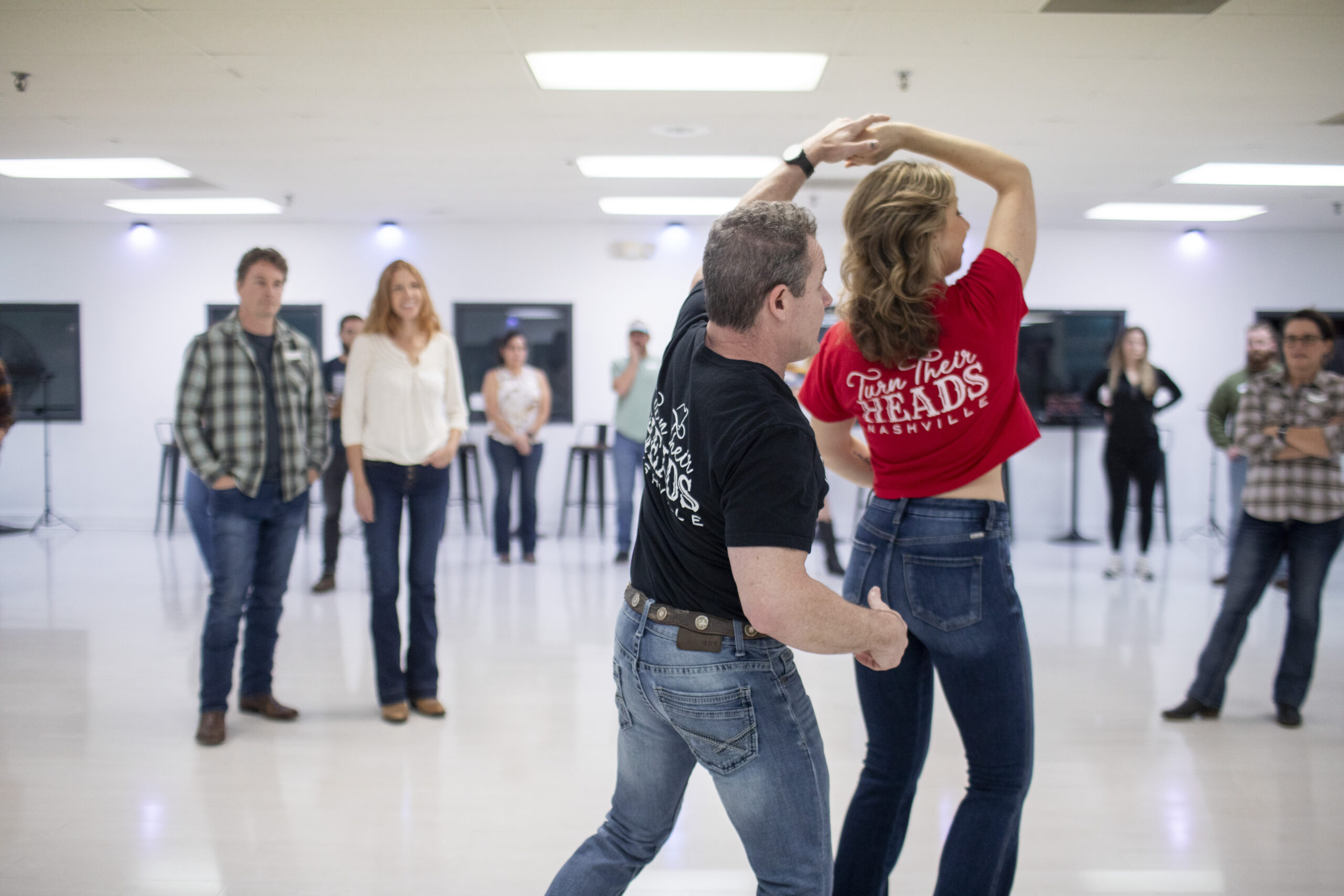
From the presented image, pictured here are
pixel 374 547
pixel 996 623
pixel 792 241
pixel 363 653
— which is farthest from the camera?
pixel 363 653

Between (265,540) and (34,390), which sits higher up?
(34,390)

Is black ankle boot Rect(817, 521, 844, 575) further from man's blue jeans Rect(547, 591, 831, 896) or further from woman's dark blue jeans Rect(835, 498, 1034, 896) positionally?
man's blue jeans Rect(547, 591, 831, 896)

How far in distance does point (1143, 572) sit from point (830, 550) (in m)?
2.14

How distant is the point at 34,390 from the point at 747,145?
23.9 feet

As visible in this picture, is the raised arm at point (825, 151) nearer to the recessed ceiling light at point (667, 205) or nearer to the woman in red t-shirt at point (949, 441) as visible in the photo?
the woman in red t-shirt at point (949, 441)

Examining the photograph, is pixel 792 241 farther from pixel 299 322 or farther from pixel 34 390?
pixel 34 390

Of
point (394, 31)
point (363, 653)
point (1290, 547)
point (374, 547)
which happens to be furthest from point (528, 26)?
point (1290, 547)

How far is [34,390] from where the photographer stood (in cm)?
916

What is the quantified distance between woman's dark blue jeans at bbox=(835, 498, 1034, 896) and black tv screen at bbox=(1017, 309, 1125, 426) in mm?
7837

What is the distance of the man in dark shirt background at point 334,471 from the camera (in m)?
5.88

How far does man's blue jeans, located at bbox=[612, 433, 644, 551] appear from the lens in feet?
22.9

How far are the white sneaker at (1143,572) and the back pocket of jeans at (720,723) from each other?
584 centimetres

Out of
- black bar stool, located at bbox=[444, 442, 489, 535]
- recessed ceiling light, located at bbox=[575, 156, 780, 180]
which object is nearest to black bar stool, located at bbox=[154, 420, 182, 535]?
black bar stool, located at bbox=[444, 442, 489, 535]

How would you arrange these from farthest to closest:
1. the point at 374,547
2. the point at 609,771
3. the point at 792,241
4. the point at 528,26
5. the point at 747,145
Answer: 1. the point at 747,145
2. the point at 528,26
3. the point at 374,547
4. the point at 609,771
5. the point at 792,241
